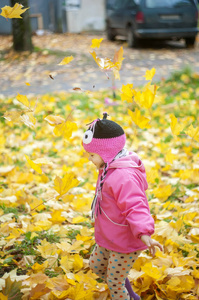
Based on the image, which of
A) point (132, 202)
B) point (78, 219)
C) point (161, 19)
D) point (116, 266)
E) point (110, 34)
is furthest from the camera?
point (110, 34)

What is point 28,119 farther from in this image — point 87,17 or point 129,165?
point 87,17

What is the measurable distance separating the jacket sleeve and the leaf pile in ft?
1.02

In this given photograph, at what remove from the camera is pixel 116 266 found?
1.54 metres

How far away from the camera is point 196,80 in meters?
6.08

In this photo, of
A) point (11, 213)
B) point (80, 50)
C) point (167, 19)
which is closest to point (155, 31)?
point (167, 19)

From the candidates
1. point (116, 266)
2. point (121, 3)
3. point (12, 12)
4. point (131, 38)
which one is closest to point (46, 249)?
point (116, 266)

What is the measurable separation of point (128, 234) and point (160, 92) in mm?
4550

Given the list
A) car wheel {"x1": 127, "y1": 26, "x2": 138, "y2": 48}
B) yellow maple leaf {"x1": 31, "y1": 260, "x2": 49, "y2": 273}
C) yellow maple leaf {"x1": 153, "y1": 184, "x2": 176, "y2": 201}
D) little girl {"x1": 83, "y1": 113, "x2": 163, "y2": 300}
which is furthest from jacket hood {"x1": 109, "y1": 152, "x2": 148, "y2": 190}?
→ car wheel {"x1": 127, "y1": 26, "x2": 138, "y2": 48}

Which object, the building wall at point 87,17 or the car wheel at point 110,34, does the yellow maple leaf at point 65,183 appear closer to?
the car wheel at point 110,34

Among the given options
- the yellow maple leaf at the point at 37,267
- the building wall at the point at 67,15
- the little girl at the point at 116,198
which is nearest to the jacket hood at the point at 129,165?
the little girl at the point at 116,198

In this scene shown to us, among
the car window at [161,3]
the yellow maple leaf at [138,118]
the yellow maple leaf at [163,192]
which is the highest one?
the car window at [161,3]

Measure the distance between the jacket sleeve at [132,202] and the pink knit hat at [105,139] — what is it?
0.10 metres

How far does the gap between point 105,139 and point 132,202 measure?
0.29 meters

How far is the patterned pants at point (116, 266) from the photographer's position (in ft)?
5.05
